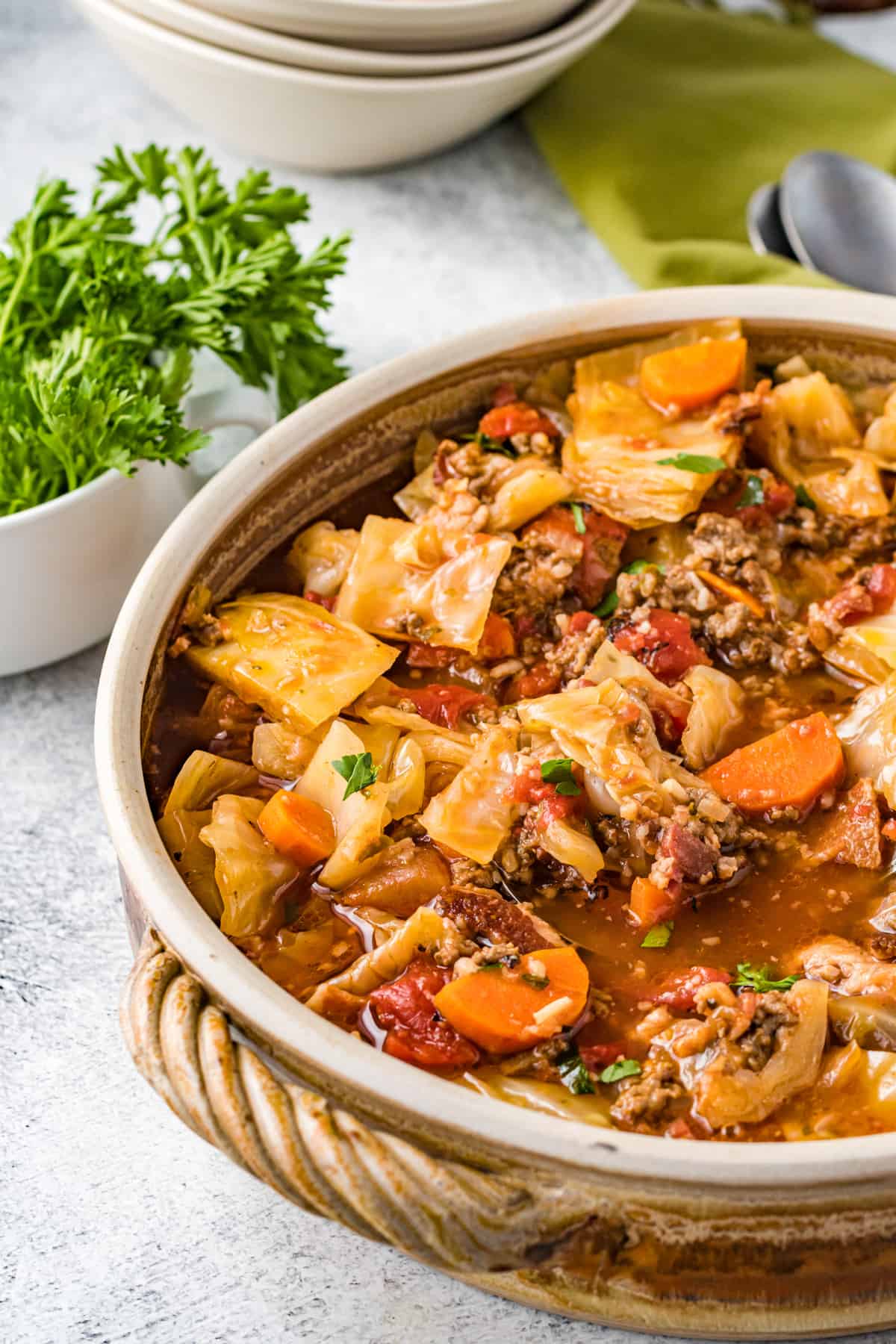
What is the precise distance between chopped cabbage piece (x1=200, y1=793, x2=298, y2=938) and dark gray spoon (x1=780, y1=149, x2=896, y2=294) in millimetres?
3185

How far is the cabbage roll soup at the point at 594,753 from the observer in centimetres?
298

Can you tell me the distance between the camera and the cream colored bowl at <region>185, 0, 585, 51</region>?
16.3 ft

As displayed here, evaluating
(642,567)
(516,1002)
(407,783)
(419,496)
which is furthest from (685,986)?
(419,496)

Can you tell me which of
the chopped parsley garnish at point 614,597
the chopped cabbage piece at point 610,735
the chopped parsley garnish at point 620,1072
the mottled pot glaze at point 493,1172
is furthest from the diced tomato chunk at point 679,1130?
the chopped parsley garnish at point 614,597

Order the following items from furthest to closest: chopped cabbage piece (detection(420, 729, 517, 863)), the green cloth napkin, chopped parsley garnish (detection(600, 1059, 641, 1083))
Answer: the green cloth napkin → chopped cabbage piece (detection(420, 729, 517, 863)) → chopped parsley garnish (detection(600, 1059, 641, 1083))

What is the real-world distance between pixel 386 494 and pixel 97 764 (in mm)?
1348

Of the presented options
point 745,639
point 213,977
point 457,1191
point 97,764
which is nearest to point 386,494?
point 745,639

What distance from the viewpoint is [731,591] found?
391 cm

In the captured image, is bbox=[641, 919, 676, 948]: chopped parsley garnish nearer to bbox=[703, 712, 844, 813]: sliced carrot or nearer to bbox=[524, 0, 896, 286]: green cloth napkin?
bbox=[703, 712, 844, 813]: sliced carrot

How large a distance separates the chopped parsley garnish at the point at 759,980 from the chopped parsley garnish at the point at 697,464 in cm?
140

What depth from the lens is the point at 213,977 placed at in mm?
2744

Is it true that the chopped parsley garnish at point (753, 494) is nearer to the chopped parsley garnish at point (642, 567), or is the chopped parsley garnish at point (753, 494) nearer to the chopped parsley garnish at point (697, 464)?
the chopped parsley garnish at point (697, 464)

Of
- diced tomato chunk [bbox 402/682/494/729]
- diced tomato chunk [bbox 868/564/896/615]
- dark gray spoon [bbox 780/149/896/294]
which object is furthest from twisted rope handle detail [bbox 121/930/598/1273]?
dark gray spoon [bbox 780/149/896/294]

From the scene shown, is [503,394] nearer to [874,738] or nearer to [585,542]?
[585,542]
